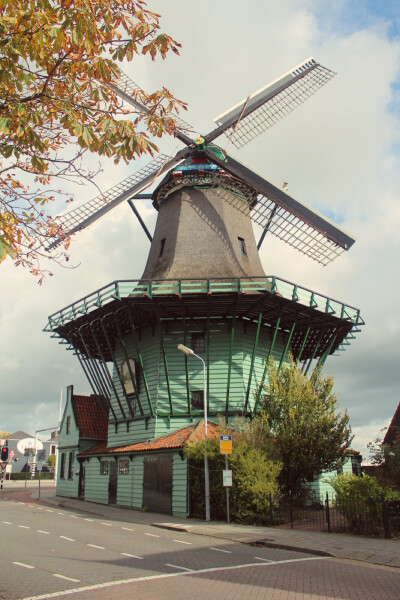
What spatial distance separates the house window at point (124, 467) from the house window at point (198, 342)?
650 cm

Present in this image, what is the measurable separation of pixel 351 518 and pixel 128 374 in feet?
41.3

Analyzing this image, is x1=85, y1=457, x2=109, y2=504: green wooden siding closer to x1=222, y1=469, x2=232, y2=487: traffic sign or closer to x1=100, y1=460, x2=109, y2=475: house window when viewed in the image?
x1=100, y1=460, x2=109, y2=475: house window

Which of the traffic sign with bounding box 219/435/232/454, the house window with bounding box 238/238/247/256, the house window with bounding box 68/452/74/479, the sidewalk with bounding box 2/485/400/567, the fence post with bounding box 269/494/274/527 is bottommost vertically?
the sidewalk with bounding box 2/485/400/567

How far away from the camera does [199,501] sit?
1975 centimetres

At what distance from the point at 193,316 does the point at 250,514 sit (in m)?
9.23

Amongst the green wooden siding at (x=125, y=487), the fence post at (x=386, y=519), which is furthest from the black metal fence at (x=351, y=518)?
the green wooden siding at (x=125, y=487)

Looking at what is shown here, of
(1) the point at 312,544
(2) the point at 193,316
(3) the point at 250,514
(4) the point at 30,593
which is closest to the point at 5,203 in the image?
(4) the point at 30,593

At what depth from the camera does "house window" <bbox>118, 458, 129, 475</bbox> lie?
79.6ft

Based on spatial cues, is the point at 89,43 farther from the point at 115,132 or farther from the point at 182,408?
the point at 182,408

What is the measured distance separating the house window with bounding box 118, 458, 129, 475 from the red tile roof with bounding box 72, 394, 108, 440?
6.15m

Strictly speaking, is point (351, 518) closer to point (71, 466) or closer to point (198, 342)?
point (198, 342)

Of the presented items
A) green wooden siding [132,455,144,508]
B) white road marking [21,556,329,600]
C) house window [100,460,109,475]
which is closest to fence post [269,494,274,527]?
white road marking [21,556,329,600]

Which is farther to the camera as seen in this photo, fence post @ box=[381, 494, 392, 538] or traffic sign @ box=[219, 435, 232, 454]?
traffic sign @ box=[219, 435, 232, 454]

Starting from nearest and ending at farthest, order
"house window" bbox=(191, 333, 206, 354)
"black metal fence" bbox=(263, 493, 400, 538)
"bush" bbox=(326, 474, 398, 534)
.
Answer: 1. "black metal fence" bbox=(263, 493, 400, 538)
2. "bush" bbox=(326, 474, 398, 534)
3. "house window" bbox=(191, 333, 206, 354)
